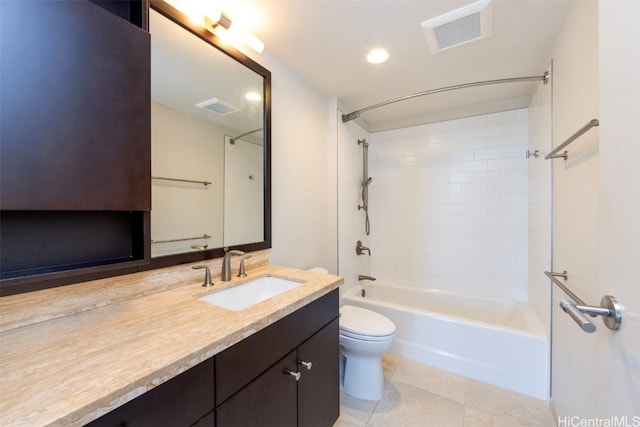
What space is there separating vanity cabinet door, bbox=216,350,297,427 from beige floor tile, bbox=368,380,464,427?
755mm

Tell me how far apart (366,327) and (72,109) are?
5.80ft

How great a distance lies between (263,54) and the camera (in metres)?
1.72

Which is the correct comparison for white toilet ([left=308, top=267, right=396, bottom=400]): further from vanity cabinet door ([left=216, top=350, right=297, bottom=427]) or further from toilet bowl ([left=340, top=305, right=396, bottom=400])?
vanity cabinet door ([left=216, top=350, right=297, bottom=427])

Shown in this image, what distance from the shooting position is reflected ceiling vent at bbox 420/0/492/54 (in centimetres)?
134

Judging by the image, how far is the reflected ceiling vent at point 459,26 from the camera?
52.9 inches

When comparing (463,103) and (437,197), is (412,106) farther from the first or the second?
(437,197)

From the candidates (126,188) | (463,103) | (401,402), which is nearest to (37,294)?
(126,188)

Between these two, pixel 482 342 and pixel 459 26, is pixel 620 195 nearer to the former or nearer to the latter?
pixel 459 26

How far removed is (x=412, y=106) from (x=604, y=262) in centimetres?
236

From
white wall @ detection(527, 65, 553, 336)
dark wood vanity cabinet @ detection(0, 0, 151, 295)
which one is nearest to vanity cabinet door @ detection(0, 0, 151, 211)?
dark wood vanity cabinet @ detection(0, 0, 151, 295)

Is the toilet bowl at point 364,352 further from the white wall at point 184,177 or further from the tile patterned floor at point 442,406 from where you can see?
the white wall at point 184,177

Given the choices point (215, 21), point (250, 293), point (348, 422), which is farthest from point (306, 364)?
point (215, 21)

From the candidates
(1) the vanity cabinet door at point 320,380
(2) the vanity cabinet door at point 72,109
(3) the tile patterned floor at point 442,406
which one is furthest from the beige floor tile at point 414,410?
(2) the vanity cabinet door at point 72,109

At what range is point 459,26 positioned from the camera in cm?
146
